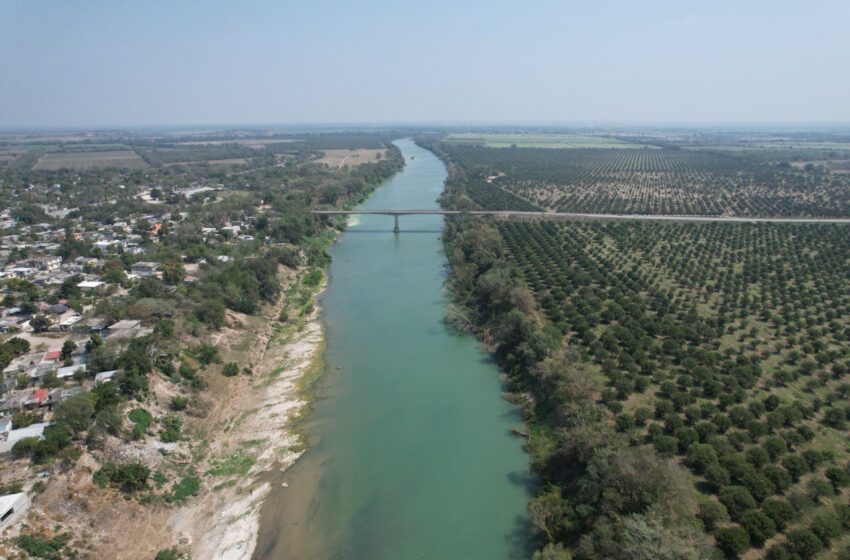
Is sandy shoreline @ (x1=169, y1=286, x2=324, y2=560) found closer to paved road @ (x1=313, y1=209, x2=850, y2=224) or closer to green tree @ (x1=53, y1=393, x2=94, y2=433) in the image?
green tree @ (x1=53, y1=393, x2=94, y2=433)

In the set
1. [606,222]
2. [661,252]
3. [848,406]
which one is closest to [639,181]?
[606,222]

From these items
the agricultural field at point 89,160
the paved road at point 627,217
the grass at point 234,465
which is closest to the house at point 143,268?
the grass at point 234,465

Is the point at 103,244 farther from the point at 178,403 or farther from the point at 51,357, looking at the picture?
the point at 178,403

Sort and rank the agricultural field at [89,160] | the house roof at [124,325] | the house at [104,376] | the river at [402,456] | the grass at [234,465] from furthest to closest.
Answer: the agricultural field at [89,160] < the house roof at [124,325] < the house at [104,376] < the grass at [234,465] < the river at [402,456]

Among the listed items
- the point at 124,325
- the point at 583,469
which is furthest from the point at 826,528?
the point at 124,325

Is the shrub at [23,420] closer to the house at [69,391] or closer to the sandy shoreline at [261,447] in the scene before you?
the house at [69,391]

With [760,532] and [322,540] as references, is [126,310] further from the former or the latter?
[760,532]
